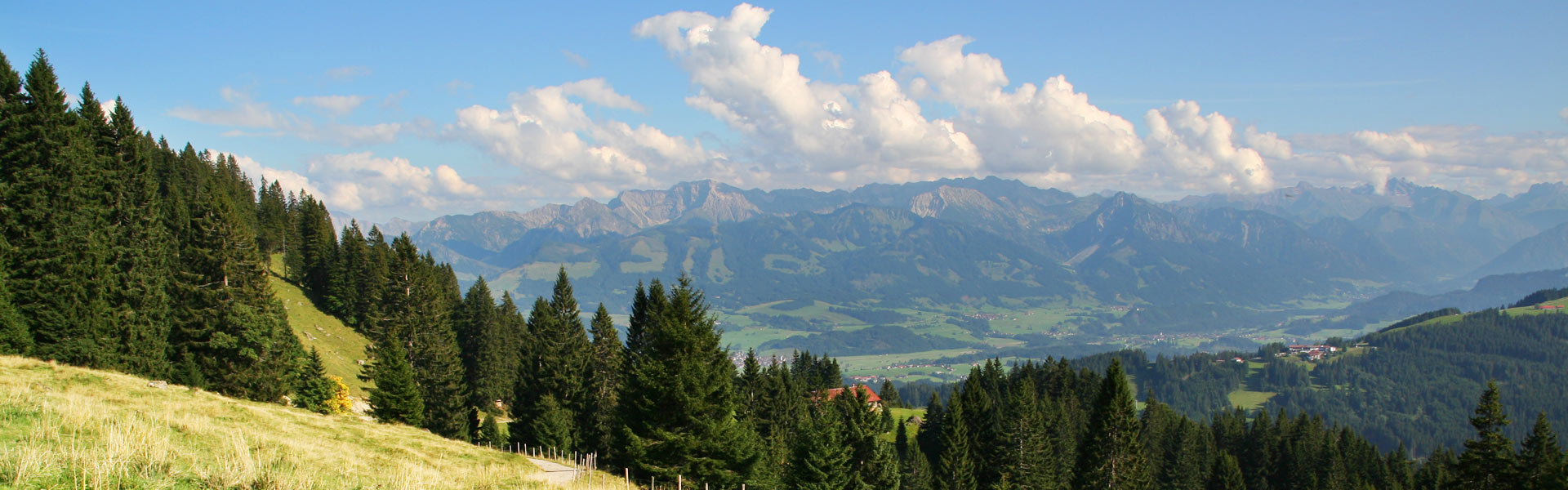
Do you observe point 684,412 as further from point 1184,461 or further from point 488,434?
point 1184,461

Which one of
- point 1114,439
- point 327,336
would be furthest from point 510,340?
point 1114,439

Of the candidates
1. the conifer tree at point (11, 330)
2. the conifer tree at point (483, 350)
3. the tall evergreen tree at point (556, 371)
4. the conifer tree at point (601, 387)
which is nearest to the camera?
the conifer tree at point (11, 330)

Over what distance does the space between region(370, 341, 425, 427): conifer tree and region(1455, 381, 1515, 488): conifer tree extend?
61.5 meters

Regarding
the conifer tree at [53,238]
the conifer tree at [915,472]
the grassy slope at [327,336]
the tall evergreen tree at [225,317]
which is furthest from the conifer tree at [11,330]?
the conifer tree at [915,472]

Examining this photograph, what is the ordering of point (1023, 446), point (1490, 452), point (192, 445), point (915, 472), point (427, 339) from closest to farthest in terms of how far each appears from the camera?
point (192, 445), point (1490, 452), point (427, 339), point (1023, 446), point (915, 472)

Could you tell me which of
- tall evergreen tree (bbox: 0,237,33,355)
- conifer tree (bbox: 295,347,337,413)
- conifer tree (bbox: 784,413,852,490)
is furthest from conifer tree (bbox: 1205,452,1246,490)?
tall evergreen tree (bbox: 0,237,33,355)

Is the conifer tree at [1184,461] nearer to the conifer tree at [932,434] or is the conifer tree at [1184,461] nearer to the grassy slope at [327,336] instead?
the conifer tree at [932,434]

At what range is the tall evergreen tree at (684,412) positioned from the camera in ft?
106

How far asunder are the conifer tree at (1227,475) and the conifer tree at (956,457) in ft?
121

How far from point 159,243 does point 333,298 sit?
1559 inches

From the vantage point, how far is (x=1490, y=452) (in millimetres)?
42125

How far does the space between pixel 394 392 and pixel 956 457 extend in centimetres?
4116

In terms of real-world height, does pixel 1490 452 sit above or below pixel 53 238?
below

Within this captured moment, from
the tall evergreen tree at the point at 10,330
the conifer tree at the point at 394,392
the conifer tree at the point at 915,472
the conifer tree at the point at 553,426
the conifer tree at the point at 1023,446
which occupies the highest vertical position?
the tall evergreen tree at the point at 10,330
